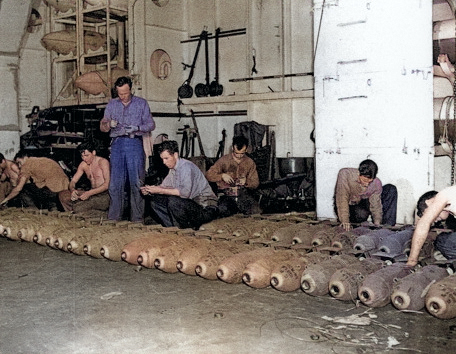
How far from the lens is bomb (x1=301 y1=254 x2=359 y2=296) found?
172 inches

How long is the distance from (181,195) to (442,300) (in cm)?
355

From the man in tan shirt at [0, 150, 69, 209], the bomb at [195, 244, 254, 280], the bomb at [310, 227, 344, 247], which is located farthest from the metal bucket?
the bomb at [195, 244, 254, 280]

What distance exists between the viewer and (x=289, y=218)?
21.9 feet

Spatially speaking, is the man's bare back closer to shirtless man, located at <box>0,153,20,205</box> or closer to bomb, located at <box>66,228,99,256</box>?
shirtless man, located at <box>0,153,20,205</box>

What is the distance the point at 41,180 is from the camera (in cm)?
855

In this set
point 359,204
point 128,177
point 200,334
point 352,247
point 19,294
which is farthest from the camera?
point 128,177

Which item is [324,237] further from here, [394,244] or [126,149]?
[126,149]

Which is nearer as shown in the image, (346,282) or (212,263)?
(346,282)

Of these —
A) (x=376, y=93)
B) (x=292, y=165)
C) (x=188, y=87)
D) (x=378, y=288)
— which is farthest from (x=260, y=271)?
(x=188, y=87)

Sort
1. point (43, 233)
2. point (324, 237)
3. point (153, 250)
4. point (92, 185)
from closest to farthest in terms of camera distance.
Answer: point (153, 250), point (324, 237), point (43, 233), point (92, 185)

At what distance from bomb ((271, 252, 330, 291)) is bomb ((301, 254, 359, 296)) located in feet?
0.38

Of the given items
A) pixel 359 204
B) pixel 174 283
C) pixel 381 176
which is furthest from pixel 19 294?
pixel 381 176

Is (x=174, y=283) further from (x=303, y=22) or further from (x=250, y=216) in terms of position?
(x=303, y=22)

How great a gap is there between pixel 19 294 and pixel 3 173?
454 cm
